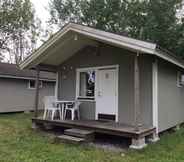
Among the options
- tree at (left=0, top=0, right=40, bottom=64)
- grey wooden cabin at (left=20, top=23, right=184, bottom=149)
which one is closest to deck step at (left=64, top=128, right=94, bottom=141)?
grey wooden cabin at (left=20, top=23, right=184, bottom=149)

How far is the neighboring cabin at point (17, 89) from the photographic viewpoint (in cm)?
1153

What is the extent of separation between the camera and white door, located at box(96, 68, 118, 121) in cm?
712

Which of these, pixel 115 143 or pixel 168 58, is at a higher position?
pixel 168 58

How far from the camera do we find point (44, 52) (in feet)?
23.9

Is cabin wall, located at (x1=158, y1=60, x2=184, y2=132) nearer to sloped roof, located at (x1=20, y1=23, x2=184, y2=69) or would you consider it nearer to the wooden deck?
sloped roof, located at (x1=20, y1=23, x2=184, y2=69)

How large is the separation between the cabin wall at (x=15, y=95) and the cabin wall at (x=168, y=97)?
8.65 m

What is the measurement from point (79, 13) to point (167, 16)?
8.92m

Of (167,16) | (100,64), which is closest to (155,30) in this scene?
(167,16)

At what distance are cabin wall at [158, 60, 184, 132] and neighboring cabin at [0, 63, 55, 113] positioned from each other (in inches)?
329

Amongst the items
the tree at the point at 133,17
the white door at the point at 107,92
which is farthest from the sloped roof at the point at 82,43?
the tree at the point at 133,17

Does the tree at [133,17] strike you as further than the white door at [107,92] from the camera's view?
Yes

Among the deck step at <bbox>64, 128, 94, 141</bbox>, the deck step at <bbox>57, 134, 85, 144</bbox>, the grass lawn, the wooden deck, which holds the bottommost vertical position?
the grass lawn

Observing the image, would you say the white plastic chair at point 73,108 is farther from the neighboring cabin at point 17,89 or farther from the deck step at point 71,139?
the neighboring cabin at point 17,89

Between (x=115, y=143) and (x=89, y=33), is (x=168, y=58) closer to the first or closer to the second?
(x=89, y=33)
